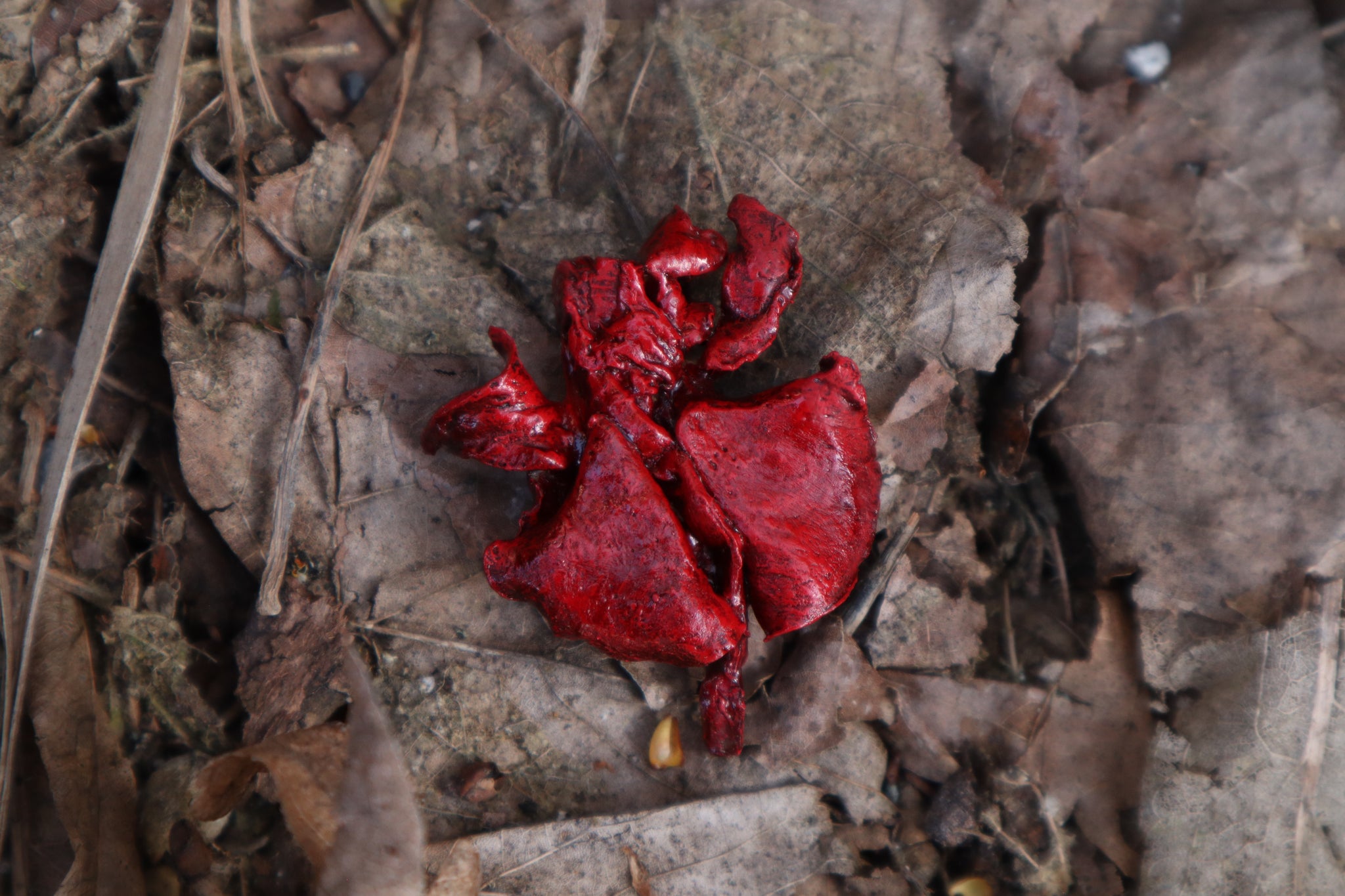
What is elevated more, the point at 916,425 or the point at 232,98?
the point at 232,98

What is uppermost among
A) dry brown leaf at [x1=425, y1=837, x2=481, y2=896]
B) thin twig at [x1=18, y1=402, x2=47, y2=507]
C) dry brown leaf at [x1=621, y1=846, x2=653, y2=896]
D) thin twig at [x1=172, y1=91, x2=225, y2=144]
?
thin twig at [x1=172, y1=91, x2=225, y2=144]

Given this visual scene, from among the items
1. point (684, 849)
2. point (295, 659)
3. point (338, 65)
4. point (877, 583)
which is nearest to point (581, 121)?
point (338, 65)

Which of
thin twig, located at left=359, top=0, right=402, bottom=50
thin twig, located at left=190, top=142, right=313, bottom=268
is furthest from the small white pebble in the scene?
thin twig, located at left=190, top=142, right=313, bottom=268

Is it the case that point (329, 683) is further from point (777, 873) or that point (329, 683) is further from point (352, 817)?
point (777, 873)

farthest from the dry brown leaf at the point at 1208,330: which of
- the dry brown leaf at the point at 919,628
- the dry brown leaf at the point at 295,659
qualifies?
the dry brown leaf at the point at 295,659

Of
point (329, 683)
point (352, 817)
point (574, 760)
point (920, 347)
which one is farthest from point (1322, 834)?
point (329, 683)

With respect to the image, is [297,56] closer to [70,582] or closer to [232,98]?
[232,98]

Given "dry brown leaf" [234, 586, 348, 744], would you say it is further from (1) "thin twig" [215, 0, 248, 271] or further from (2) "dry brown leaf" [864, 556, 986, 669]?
(2) "dry brown leaf" [864, 556, 986, 669]
